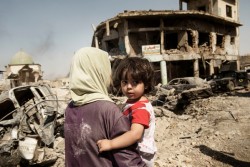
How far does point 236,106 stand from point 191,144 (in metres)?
5.89

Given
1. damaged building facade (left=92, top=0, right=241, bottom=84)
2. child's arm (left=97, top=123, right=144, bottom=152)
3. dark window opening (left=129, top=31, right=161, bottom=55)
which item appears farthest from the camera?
dark window opening (left=129, top=31, right=161, bottom=55)

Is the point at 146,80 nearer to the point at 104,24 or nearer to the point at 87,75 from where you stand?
the point at 87,75

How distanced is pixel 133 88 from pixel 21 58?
155ft

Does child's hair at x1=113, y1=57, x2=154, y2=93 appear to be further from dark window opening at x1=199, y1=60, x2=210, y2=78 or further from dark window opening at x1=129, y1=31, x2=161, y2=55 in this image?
dark window opening at x1=199, y1=60, x2=210, y2=78

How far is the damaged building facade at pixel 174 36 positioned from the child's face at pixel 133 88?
60.2ft

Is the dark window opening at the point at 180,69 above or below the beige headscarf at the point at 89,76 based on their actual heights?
below

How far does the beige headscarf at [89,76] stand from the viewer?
150cm

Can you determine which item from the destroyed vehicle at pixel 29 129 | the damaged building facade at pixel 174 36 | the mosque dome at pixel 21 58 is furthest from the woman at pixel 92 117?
the mosque dome at pixel 21 58

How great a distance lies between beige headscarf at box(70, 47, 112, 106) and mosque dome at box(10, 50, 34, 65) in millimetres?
46268

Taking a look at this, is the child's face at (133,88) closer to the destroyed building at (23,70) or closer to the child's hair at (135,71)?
the child's hair at (135,71)

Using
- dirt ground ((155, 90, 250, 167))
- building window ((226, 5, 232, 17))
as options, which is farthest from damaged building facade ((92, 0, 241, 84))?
dirt ground ((155, 90, 250, 167))

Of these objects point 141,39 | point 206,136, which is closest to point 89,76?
point 206,136

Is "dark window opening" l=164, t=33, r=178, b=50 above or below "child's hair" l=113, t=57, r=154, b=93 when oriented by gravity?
above

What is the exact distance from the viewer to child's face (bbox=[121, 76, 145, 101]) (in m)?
1.79
